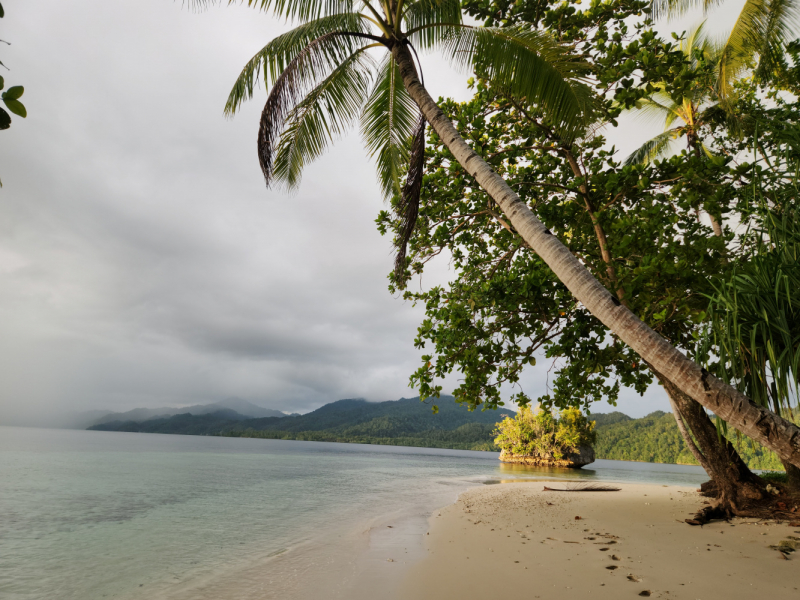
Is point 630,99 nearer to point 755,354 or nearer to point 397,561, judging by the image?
point 755,354

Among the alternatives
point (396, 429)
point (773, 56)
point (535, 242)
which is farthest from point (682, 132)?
point (396, 429)

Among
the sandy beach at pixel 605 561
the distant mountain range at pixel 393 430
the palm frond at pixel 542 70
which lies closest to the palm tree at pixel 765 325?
the sandy beach at pixel 605 561

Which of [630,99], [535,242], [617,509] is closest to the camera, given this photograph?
[535,242]

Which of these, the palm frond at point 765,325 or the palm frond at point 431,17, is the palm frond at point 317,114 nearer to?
the palm frond at point 431,17

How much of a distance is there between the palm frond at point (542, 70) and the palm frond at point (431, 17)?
1001 millimetres

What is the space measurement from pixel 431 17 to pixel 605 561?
8663 millimetres

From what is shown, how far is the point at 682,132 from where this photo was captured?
11.3m

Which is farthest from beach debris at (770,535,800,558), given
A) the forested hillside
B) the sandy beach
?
the forested hillside

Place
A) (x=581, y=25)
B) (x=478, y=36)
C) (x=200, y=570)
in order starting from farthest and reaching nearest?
(x=581, y=25) → (x=200, y=570) → (x=478, y=36)

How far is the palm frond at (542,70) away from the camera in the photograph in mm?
5535

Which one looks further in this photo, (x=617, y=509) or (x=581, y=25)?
(x=617, y=509)

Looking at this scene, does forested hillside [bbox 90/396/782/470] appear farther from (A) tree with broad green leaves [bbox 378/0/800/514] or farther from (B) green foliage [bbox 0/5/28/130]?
(B) green foliage [bbox 0/5/28/130]

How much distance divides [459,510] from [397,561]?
544cm

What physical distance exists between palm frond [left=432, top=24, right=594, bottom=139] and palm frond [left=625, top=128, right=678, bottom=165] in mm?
9352
